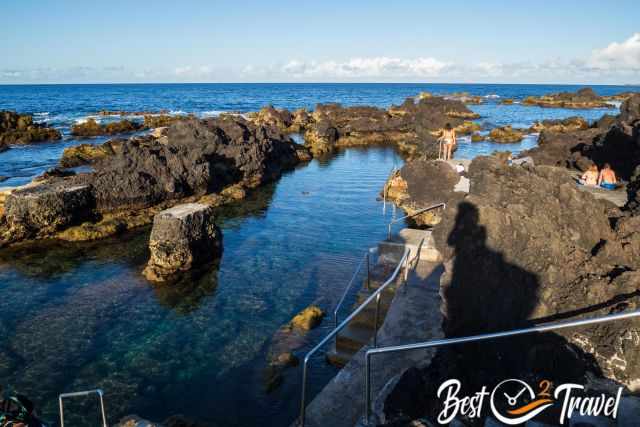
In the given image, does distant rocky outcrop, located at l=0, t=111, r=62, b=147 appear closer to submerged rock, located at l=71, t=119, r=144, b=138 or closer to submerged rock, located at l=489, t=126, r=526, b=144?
submerged rock, located at l=71, t=119, r=144, b=138

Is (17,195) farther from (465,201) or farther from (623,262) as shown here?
(623,262)

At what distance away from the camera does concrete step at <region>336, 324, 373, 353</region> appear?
8.59m

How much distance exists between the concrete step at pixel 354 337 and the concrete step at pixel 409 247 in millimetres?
2452

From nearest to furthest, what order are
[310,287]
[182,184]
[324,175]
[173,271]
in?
[310,287]
[173,271]
[182,184]
[324,175]

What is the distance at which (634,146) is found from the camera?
19266 millimetres

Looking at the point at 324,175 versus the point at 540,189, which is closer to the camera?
the point at 540,189

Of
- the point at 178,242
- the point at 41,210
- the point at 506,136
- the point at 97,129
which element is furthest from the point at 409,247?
the point at 97,129

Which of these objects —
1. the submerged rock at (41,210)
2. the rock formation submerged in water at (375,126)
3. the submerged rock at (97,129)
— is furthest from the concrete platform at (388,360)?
the submerged rock at (97,129)

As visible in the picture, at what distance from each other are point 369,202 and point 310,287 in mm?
10273

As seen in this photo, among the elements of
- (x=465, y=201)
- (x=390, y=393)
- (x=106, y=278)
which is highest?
(x=465, y=201)

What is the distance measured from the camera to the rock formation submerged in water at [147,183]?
57.9ft

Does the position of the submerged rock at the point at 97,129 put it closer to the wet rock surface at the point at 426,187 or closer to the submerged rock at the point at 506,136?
the wet rock surface at the point at 426,187

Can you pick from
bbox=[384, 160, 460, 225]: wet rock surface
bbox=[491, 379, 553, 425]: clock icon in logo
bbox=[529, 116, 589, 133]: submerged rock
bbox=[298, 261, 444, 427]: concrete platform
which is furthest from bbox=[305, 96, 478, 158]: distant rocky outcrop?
bbox=[491, 379, 553, 425]: clock icon in logo

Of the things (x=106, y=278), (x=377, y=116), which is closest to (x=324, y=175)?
(x=106, y=278)
